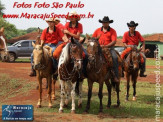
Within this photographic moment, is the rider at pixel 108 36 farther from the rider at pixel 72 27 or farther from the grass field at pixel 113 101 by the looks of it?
the grass field at pixel 113 101

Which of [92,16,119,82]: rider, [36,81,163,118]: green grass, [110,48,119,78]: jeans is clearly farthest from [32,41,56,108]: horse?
[110,48,119,78]: jeans

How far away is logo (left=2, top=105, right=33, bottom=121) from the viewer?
7.27 meters

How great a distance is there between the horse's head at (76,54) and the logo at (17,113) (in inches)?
73.6

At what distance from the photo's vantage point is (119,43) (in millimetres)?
49719

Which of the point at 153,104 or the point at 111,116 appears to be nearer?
the point at 111,116

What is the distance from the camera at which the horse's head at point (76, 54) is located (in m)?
7.97

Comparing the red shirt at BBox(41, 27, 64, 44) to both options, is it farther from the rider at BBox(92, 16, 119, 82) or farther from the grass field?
the grass field

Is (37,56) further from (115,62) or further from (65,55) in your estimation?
(115,62)

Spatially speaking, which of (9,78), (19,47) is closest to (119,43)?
(19,47)

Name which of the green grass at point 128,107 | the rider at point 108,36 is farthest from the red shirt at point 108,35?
the green grass at point 128,107

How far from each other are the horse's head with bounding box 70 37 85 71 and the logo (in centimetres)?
187

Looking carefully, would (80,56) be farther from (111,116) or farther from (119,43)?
(119,43)

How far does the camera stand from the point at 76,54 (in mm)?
8070

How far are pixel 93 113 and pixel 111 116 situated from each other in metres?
0.63
